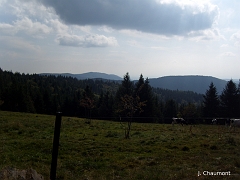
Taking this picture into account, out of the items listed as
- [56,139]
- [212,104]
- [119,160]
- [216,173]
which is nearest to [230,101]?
[212,104]

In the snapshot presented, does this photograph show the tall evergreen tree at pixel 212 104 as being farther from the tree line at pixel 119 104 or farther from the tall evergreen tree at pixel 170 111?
the tall evergreen tree at pixel 170 111

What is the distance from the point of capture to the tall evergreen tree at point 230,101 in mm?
50581

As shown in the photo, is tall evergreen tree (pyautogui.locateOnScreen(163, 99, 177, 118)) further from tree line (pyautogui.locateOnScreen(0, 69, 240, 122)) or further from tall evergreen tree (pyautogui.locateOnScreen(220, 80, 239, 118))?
tall evergreen tree (pyautogui.locateOnScreen(220, 80, 239, 118))

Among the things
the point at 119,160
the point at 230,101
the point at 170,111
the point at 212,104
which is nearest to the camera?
the point at 119,160

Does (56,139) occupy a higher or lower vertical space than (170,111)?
higher

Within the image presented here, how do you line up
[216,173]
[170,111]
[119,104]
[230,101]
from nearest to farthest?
[216,173]
[119,104]
[230,101]
[170,111]

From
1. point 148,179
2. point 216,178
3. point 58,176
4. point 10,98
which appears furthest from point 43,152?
point 10,98

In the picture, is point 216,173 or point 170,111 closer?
point 216,173

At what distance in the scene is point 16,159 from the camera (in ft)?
28.6

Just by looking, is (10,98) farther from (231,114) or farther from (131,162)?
(131,162)

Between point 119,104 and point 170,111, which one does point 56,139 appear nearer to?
point 119,104

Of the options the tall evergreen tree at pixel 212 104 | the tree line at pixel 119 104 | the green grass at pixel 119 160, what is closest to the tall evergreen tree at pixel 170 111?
the tree line at pixel 119 104

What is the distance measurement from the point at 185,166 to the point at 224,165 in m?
1.30

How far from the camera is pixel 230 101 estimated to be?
51.2m
